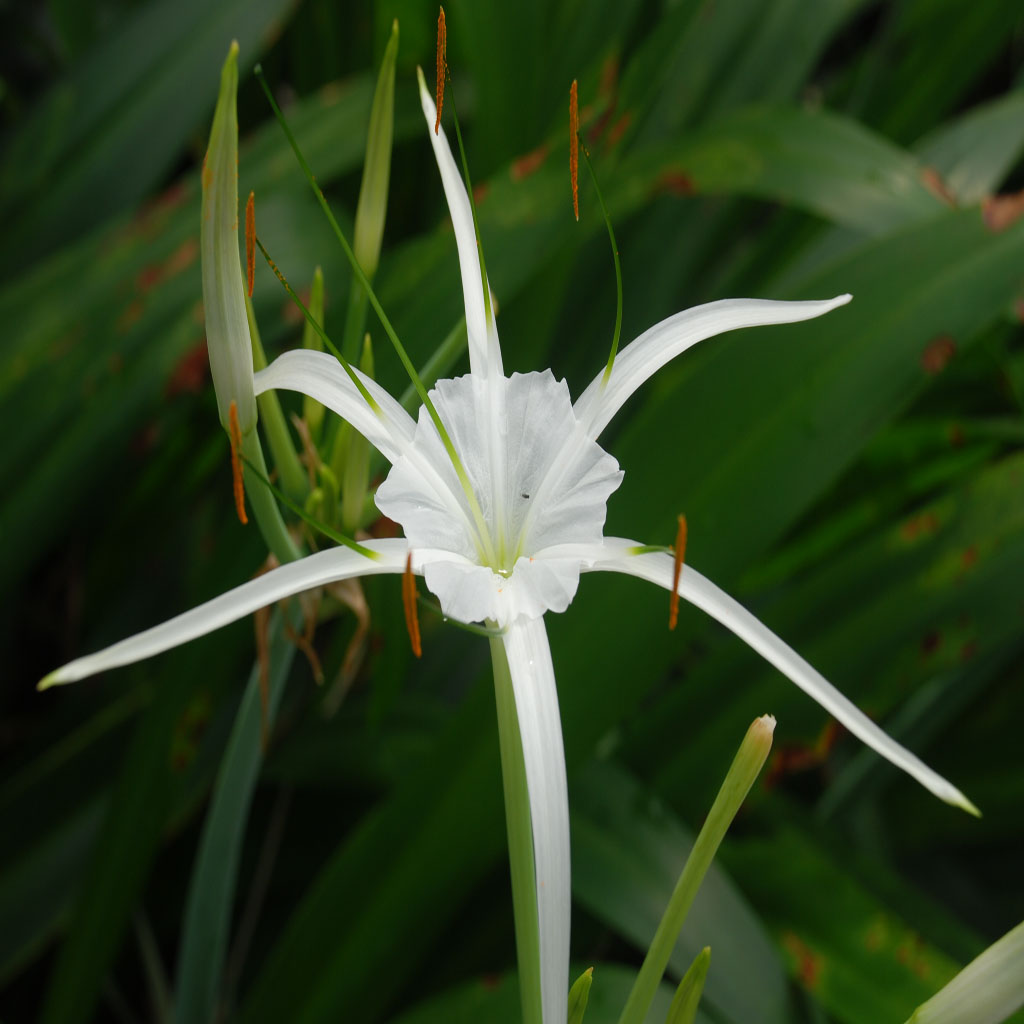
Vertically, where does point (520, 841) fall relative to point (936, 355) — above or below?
below

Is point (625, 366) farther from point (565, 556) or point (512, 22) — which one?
point (512, 22)

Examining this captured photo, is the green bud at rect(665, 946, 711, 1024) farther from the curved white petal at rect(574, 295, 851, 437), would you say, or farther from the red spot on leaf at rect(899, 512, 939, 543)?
the red spot on leaf at rect(899, 512, 939, 543)

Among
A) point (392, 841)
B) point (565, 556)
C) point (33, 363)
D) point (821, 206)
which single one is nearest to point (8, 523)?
point (33, 363)

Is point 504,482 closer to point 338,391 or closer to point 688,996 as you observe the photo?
point 338,391

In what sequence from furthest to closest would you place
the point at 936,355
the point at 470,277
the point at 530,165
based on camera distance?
the point at 530,165 < the point at 936,355 < the point at 470,277

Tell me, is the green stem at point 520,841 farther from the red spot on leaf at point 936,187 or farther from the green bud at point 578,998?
the red spot on leaf at point 936,187

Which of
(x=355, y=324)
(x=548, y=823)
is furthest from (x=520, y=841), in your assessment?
(x=355, y=324)

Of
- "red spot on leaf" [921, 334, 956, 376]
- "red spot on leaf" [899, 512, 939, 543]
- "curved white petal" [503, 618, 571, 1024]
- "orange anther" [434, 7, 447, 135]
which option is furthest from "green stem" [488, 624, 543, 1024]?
"red spot on leaf" [899, 512, 939, 543]

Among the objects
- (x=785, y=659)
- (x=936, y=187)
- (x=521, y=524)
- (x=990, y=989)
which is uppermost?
(x=936, y=187)
